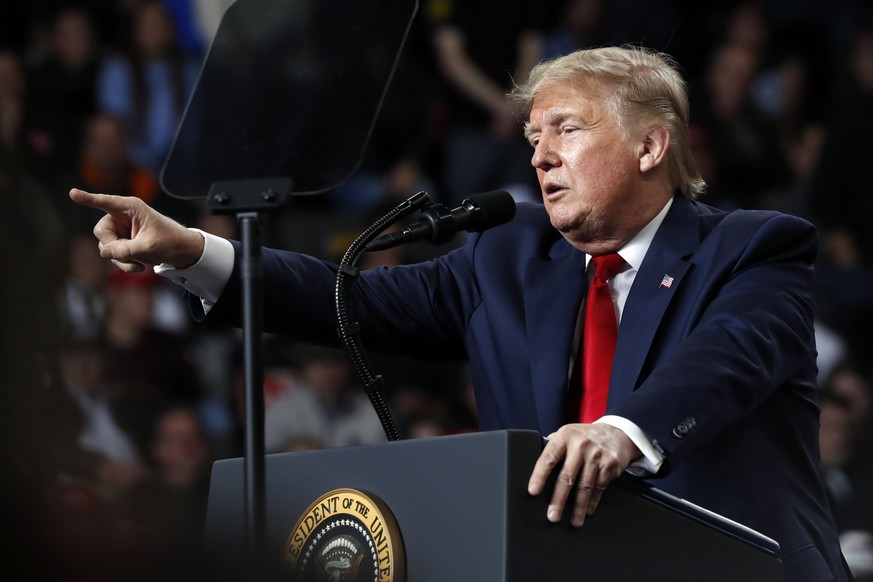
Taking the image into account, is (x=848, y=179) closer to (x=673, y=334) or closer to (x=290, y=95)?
(x=673, y=334)

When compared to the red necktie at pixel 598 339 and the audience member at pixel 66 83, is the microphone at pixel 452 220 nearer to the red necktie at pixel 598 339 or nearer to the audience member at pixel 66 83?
the red necktie at pixel 598 339

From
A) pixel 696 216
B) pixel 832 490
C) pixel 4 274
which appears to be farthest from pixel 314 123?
pixel 832 490

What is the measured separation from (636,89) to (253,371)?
3.54 ft

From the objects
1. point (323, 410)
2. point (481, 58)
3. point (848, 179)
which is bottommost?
point (323, 410)

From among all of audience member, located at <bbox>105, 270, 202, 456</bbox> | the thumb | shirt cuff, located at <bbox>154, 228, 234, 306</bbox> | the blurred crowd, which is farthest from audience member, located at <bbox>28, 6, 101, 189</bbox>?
the thumb

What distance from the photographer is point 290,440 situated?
4.95m

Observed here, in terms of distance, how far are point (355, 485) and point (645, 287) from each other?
69cm

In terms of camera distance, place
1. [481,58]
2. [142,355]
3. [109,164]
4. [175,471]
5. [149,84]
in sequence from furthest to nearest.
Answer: [481,58], [149,84], [109,164], [142,355], [175,471]

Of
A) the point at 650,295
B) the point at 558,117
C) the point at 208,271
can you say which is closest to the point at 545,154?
the point at 558,117

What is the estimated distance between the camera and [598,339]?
6.85 feet

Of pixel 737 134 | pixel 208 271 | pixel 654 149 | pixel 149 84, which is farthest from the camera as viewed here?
pixel 737 134

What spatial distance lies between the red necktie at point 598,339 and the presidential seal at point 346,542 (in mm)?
569

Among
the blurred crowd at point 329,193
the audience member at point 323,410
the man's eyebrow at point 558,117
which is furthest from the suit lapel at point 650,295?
the audience member at point 323,410

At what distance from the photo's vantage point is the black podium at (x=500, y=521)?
1.42 meters
